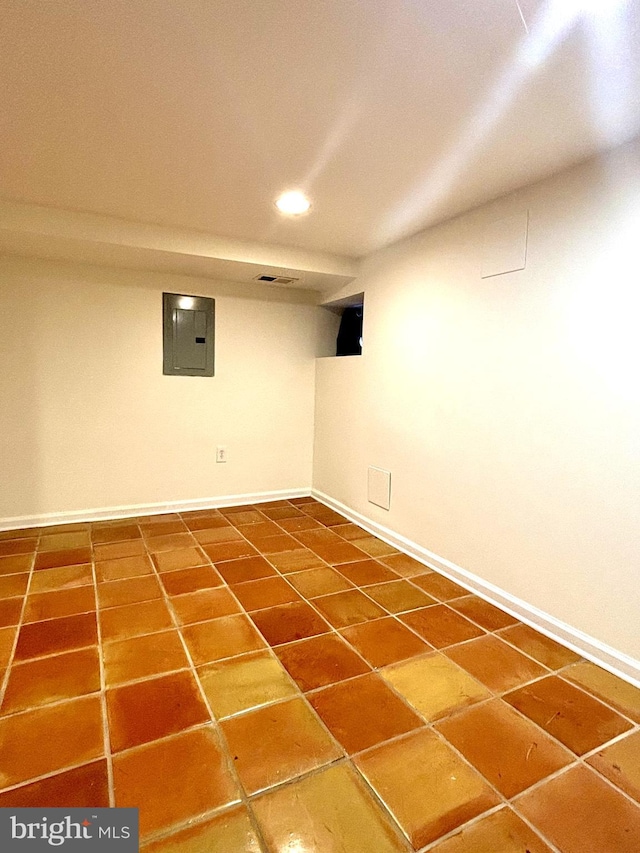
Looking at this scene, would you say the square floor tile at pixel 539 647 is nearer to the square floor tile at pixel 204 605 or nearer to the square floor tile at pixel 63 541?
the square floor tile at pixel 204 605

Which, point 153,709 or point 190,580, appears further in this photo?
point 190,580

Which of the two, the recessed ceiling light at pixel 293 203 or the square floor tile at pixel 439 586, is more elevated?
the recessed ceiling light at pixel 293 203

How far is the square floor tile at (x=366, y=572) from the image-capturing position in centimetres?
243

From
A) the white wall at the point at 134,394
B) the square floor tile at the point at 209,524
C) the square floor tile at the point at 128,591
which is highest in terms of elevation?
the white wall at the point at 134,394

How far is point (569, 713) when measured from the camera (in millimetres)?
1482

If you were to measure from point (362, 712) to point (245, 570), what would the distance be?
3.96 ft

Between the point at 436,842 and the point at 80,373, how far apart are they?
318 centimetres

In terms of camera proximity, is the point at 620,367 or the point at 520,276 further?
the point at 520,276

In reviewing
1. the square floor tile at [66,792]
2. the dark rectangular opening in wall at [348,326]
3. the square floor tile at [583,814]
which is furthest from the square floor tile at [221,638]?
the dark rectangular opening in wall at [348,326]

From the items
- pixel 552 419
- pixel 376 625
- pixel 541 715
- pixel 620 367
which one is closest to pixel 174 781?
pixel 376 625

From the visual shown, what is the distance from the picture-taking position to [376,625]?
1.98 metres

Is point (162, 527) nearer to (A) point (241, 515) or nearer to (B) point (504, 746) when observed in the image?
(A) point (241, 515)

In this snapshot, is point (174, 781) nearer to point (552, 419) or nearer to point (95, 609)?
point (95, 609)

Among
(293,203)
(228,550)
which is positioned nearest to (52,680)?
(228,550)
